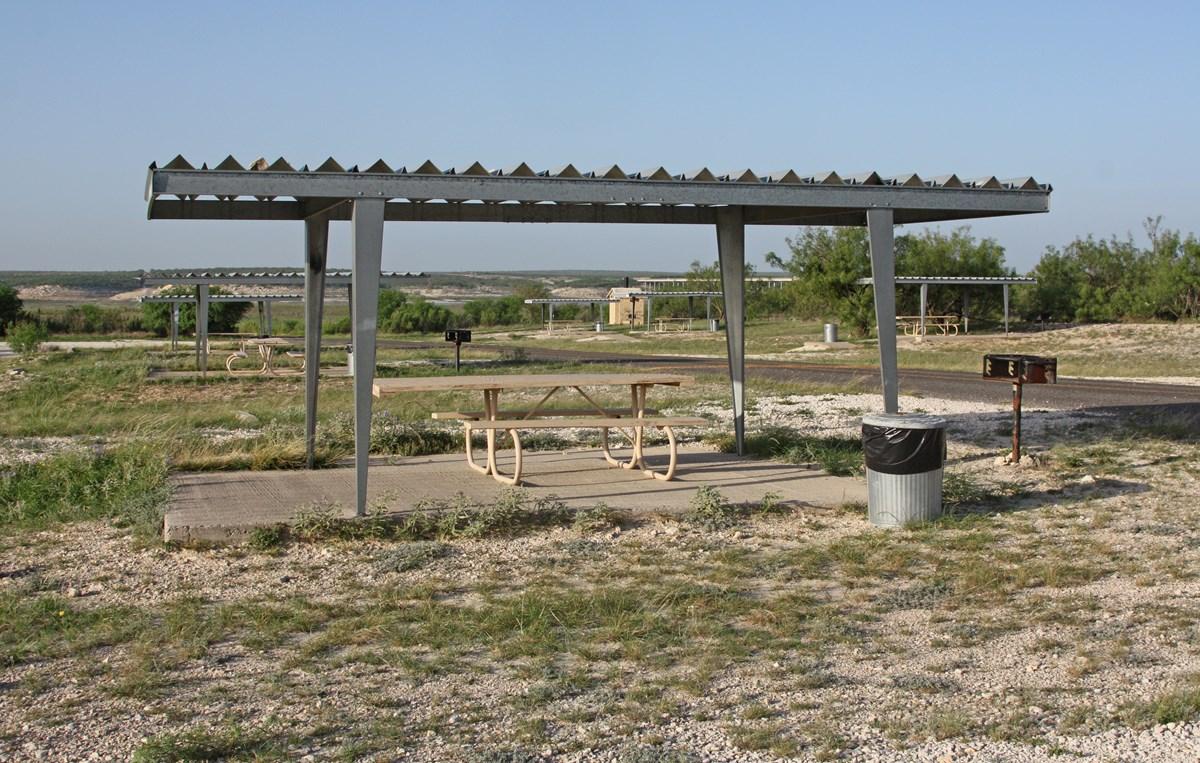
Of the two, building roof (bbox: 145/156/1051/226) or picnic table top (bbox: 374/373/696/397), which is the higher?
building roof (bbox: 145/156/1051/226)

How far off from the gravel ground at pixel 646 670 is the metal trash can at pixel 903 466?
29 cm

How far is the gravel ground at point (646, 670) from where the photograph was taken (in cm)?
447

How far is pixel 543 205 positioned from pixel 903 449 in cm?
380

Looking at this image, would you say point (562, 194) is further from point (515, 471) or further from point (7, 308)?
point (7, 308)

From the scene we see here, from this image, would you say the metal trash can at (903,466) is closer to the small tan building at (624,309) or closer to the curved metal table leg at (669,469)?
the curved metal table leg at (669,469)

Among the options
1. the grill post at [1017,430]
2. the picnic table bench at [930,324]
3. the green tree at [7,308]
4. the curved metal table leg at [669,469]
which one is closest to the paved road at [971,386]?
the grill post at [1017,430]

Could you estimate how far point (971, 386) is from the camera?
2038cm

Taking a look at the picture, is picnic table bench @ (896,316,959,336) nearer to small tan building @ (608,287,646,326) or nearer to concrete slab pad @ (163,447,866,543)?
small tan building @ (608,287,646,326)

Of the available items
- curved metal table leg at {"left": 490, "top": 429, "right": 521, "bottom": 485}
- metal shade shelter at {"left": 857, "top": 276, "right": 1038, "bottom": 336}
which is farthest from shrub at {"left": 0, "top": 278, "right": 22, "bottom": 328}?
curved metal table leg at {"left": 490, "top": 429, "right": 521, "bottom": 485}

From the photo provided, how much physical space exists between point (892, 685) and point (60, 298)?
479 feet

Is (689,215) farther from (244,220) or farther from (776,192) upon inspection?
(244,220)

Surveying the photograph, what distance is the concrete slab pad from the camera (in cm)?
816

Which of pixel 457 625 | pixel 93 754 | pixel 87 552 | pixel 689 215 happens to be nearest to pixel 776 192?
pixel 689 215

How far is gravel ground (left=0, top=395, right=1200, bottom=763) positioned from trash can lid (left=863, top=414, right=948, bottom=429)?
2.33ft
